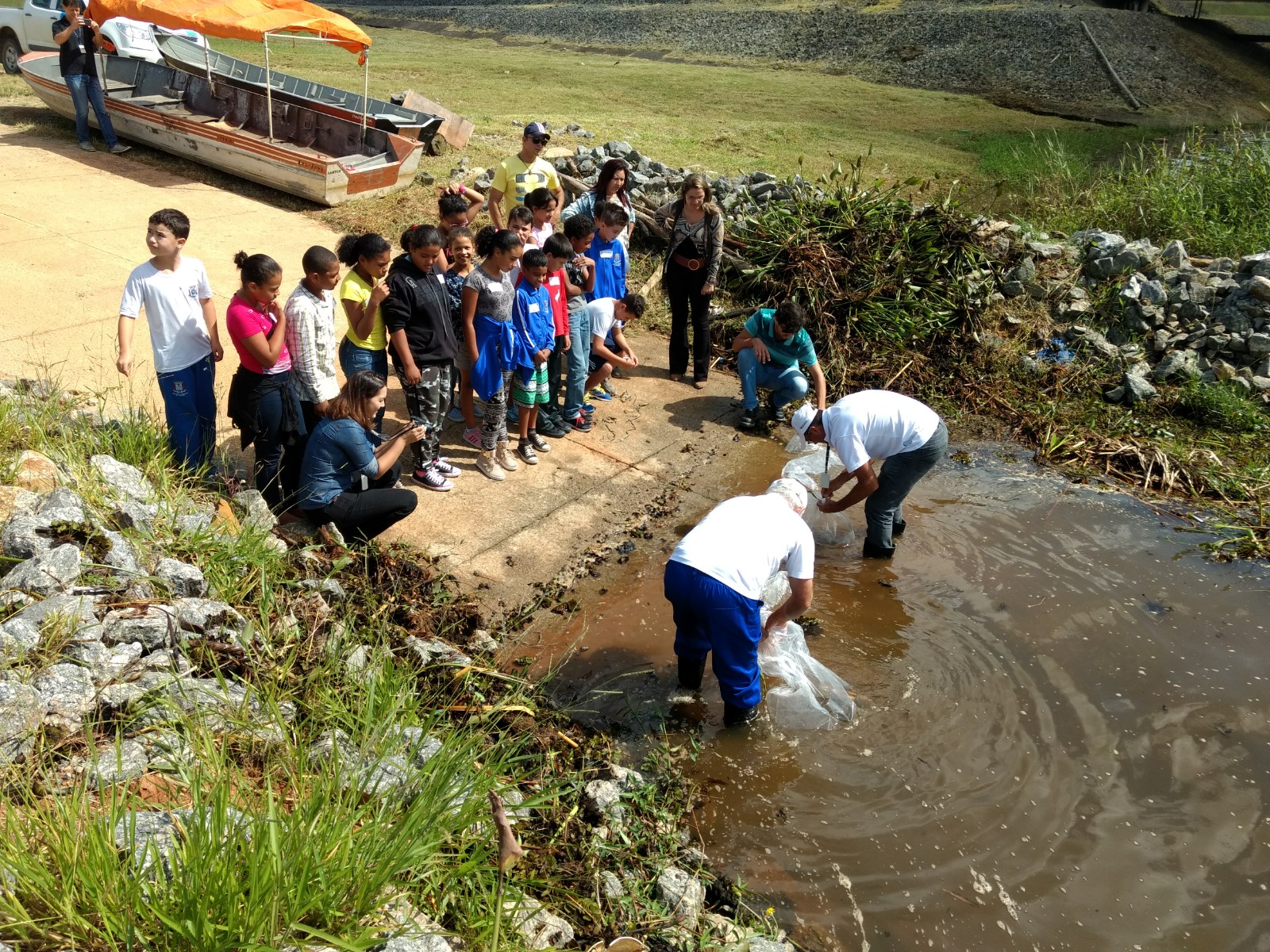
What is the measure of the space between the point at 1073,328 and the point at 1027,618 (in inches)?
169

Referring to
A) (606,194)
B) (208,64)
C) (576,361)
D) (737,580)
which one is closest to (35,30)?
(208,64)

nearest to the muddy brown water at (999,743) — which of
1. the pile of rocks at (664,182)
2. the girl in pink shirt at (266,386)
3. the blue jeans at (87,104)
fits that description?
the girl in pink shirt at (266,386)

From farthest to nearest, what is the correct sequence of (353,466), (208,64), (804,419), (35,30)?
(35,30) < (208,64) < (804,419) < (353,466)

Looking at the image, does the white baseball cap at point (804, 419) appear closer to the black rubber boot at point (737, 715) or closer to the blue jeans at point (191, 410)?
the black rubber boot at point (737, 715)

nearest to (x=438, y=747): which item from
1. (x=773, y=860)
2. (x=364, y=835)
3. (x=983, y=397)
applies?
(x=364, y=835)

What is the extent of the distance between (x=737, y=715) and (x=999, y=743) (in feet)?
4.44

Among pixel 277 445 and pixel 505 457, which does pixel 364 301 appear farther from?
pixel 505 457

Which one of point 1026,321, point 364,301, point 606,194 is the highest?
point 606,194

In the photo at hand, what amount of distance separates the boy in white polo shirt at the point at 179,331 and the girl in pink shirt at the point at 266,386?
0.21 metres

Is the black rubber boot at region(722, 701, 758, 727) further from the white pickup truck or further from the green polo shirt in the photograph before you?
the white pickup truck

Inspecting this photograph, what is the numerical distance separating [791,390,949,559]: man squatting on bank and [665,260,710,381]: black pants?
2663 millimetres

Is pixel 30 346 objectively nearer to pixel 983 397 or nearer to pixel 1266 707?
pixel 983 397

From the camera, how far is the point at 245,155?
11422 millimetres

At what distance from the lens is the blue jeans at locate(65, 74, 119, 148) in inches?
476
